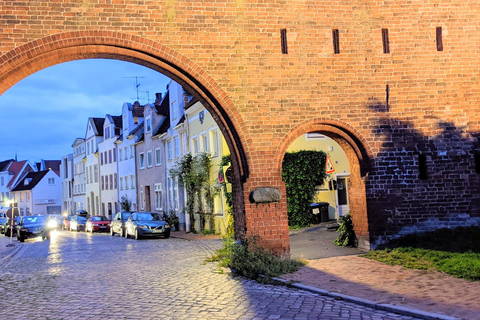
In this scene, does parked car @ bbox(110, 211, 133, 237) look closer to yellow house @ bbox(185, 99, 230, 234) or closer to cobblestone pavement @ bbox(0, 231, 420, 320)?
yellow house @ bbox(185, 99, 230, 234)

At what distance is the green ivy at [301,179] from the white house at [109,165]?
29.1 m

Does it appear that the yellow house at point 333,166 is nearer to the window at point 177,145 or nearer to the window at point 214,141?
the window at point 214,141

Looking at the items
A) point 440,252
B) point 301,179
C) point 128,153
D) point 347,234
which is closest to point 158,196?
point 128,153

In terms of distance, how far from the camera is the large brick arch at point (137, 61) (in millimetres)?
11758

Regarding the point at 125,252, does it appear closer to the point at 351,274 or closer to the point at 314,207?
the point at 314,207

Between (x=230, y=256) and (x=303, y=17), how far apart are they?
6.07 meters

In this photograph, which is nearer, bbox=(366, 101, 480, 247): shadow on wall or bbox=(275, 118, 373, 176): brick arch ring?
bbox=(275, 118, 373, 176): brick arch ring

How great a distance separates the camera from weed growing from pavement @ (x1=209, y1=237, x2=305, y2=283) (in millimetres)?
10852

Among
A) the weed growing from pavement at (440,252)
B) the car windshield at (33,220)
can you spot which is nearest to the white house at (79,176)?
the car windshield at (33,220)

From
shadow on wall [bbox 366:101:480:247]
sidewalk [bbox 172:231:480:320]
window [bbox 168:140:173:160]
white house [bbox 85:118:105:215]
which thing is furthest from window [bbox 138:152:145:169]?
sidewalk [bbox 172:231:480:320]

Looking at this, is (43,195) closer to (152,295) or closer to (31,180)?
(31,180)

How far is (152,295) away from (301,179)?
585 inches

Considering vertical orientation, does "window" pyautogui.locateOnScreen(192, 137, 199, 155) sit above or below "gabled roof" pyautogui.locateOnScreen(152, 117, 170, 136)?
below

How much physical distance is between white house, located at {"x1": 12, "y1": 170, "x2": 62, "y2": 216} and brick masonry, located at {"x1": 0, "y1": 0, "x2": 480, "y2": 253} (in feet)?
233
